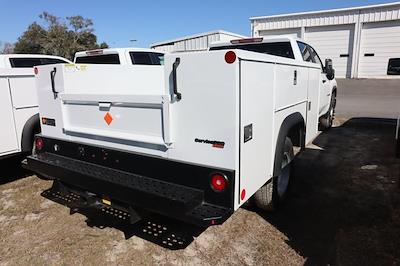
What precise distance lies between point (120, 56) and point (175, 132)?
5.01 meters

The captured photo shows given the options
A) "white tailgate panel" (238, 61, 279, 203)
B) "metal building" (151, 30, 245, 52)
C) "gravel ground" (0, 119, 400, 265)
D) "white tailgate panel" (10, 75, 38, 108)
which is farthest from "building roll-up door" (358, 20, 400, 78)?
"white tailgate panel" (10, 75, 38, 108)

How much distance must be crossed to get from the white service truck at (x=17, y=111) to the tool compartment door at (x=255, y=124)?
370 cm

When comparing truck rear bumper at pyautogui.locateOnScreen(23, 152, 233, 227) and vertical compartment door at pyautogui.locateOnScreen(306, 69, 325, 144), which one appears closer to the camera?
truck rear bumper at pyautogui.locateOnScreen(23, 152, 233, 227)

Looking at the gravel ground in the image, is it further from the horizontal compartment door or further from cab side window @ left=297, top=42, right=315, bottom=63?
cab side window @ left=297, top=42, right=315, bottom=63

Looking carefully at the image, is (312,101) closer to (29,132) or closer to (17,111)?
(29,132)

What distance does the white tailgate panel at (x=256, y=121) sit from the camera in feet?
7.96

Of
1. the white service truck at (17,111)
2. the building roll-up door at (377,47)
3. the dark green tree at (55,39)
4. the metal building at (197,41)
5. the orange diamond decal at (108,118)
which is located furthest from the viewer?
the dark green tree at (55,39)

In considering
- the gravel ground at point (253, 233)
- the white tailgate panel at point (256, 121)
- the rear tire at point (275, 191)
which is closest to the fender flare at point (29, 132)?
the gravel ground at point (253, 233)

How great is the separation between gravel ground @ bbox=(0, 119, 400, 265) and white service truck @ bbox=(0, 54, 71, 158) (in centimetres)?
68

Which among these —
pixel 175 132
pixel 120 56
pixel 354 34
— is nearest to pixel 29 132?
pixel 120 56

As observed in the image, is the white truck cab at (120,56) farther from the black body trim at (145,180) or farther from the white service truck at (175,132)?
the black body trim at (145,180)

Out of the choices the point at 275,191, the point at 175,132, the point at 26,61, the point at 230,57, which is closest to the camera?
the point at 230,57

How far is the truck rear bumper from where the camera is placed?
241 centimetres

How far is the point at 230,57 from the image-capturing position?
224 centimetres
